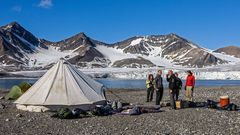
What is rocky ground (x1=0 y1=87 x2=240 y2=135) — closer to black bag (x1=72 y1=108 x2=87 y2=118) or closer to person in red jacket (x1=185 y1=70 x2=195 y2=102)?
black bag (x1=72 y1=108 x2=87 y2=118)

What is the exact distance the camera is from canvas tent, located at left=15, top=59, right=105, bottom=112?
21641mm

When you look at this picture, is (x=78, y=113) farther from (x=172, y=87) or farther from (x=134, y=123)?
(x=172, y=87)

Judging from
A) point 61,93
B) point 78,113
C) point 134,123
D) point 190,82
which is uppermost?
point 190,82

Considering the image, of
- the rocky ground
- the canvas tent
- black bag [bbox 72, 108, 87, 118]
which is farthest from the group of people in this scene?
black bag [bbox 72, 108, 87, 118]

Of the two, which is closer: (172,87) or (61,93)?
(61,93)

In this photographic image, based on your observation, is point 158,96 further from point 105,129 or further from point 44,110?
point 105,129

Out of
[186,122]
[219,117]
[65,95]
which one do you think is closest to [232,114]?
[219,117]

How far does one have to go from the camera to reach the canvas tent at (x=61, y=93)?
21.6 meters

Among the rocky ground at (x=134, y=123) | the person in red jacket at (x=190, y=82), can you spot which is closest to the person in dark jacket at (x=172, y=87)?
the rocky ground at (x=134, y=123)

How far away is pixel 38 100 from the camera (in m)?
22.0

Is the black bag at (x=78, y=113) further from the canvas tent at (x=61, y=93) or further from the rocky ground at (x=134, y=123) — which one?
the canvas tent at (x=61, y=93)

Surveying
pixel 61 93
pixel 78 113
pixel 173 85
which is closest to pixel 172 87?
pixel 173 85

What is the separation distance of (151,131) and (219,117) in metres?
4.67

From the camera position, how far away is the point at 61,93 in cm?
2211
